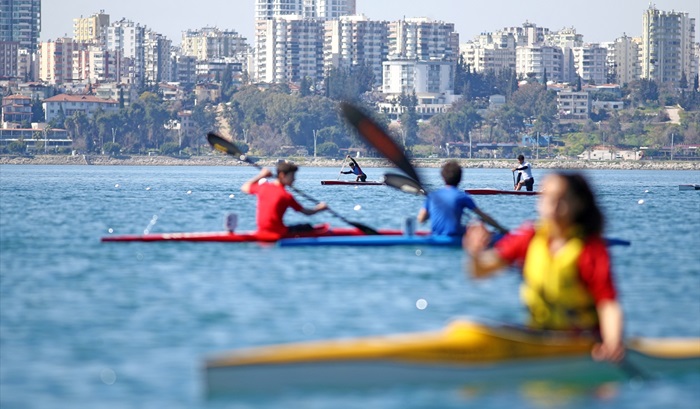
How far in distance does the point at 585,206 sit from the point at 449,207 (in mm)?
13329

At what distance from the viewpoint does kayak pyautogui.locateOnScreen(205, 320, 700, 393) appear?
12.2m

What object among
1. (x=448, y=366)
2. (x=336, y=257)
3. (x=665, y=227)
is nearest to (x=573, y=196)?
(x=448, y=366)

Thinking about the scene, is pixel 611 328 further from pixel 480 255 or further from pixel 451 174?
pixel 451 174

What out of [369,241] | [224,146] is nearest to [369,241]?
[369,241]

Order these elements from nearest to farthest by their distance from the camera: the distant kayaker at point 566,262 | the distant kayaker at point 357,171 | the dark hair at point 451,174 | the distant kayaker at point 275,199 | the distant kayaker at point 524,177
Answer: the distant kayaker at point 566,262 → the dark hair at point 451,174 → the distant kayaker at point 275,199 → the distant kayaker at point 524,177 → the distant kayaker at point 357,171

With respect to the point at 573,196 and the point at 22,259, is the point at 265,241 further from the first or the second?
the point at 573,196

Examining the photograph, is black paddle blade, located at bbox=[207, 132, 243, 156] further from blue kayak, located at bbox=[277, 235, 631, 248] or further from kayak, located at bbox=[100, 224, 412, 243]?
blue kayak, located at bbox=[277, 235, 631, 248]

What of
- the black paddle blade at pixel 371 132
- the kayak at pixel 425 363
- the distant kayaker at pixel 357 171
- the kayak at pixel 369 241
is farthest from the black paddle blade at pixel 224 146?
the distant kayaker at pixel 357 171

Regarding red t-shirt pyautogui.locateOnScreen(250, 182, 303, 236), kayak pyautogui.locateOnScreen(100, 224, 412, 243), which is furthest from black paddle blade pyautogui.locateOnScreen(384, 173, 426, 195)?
red t-shirt pyautogui.locateOnScreen(250, 182, 303, 236)

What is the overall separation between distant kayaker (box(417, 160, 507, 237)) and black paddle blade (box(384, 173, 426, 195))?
6.30 ft

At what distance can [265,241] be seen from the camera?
84.0 feet

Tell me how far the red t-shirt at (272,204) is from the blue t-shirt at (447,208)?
2028 millimetres

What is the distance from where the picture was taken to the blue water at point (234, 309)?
12766 mm

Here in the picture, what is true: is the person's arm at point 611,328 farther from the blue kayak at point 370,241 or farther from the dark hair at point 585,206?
the blue kayak at point 370,241
